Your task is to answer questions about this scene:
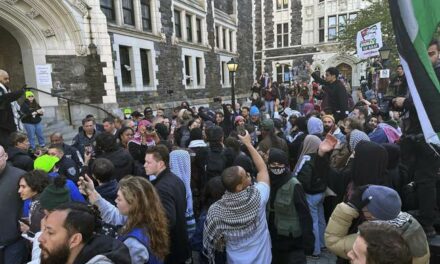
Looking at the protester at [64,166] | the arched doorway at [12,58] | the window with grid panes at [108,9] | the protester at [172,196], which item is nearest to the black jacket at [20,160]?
the protester at [64,166]

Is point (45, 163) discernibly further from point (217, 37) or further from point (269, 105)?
point (217, 37)

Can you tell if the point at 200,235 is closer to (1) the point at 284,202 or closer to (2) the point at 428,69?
(1) the point at 284,202

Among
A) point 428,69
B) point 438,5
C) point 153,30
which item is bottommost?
point 428,69

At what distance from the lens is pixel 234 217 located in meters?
2.81

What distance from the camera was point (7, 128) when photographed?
5.52 m

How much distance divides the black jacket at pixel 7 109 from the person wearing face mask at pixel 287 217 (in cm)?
432

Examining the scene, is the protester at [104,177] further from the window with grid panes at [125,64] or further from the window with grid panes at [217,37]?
the window with grid panes at [217,37]

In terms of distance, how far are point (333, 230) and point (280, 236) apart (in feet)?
3.41

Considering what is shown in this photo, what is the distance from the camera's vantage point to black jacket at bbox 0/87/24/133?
17.3 ft

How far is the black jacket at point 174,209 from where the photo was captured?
313cm

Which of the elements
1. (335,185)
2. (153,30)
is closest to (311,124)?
(335,185)

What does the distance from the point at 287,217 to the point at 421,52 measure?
1.89 meters

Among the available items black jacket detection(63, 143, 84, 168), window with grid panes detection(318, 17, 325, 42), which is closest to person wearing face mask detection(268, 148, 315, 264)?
black jacket detection(63, 143, 84, 168)

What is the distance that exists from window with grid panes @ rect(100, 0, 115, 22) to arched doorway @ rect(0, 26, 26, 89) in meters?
3.75
